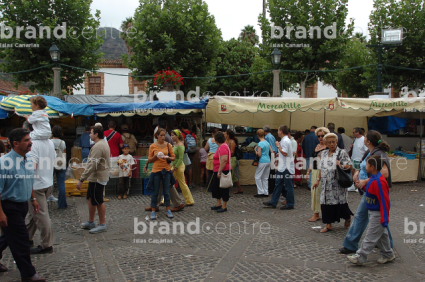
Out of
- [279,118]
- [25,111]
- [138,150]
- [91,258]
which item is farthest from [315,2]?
[91,258]

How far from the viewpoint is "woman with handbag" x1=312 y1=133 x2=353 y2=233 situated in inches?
218

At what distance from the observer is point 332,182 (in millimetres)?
5602

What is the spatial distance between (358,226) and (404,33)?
54.9 ft

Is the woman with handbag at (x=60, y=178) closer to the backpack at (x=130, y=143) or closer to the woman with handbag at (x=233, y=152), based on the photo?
the backpack at (x=130, y=143)

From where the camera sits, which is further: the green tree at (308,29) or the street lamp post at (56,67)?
the green tree at (308,29)

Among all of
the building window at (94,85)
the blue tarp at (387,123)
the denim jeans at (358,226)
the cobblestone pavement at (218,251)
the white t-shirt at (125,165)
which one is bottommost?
the cobblestone pavement at (218,251)

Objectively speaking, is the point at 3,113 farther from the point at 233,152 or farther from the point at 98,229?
the point at 233,152

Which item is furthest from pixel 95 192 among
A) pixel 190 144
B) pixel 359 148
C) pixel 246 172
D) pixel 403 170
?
pixel 403 170

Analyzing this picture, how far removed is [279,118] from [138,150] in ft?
17.2

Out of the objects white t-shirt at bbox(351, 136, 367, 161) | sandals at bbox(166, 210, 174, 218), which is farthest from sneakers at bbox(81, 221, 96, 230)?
white t-shirt at bbox(351, 136, 367, 161)

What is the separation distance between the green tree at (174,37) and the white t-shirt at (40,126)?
1221 cm

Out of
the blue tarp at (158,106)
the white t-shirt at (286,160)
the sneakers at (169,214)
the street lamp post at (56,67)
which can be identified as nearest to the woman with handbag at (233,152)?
the blue tarp at (158,106)

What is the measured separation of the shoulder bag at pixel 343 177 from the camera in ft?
17.9

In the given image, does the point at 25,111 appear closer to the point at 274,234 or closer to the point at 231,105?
the point at 231,105
